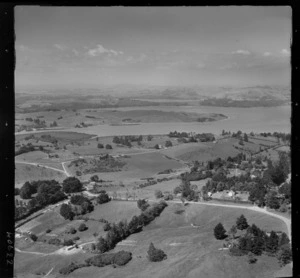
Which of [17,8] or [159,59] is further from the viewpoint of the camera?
[159,59]

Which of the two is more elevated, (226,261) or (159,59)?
(159,59)

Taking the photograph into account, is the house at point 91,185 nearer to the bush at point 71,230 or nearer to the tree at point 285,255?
the bush at point 71,230

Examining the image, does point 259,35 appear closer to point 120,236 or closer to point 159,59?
point 159,59

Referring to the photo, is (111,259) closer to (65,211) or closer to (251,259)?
(65,211)
